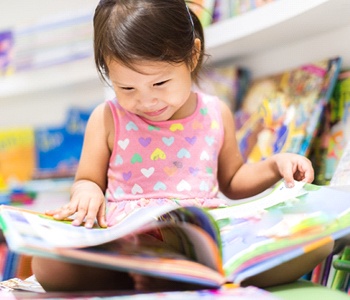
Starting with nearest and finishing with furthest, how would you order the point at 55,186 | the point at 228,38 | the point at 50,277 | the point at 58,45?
the point at 50,277 → the point at 228,38 → the point at 55,186 → the point at 58,45

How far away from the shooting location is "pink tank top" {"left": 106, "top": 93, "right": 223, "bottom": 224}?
0.90 metres

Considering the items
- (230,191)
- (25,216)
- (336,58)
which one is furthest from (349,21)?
(25,216)

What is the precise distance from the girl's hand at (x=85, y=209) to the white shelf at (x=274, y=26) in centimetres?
54

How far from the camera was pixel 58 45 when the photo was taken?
171 centimetres

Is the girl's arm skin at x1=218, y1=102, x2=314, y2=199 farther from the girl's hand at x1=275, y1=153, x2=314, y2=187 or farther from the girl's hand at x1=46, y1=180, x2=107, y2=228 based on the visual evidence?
the girl's hand at x1=46, y1=180, x2=107, y2=228

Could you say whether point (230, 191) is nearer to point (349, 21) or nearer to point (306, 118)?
point (306, 118)

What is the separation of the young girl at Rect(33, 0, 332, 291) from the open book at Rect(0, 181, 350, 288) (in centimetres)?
13

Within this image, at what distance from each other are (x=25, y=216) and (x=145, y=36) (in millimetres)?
319

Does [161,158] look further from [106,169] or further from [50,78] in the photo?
[50,78]

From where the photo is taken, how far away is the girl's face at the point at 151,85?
2.58 feet

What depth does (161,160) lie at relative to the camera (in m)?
0.92

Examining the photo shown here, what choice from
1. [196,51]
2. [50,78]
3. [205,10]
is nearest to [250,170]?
[196,51]

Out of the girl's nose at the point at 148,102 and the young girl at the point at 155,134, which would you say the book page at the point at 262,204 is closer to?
the young girl at the point at 155,134

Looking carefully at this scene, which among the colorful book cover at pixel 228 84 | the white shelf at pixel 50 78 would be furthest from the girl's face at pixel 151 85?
the white shelf at pixel 50 78
